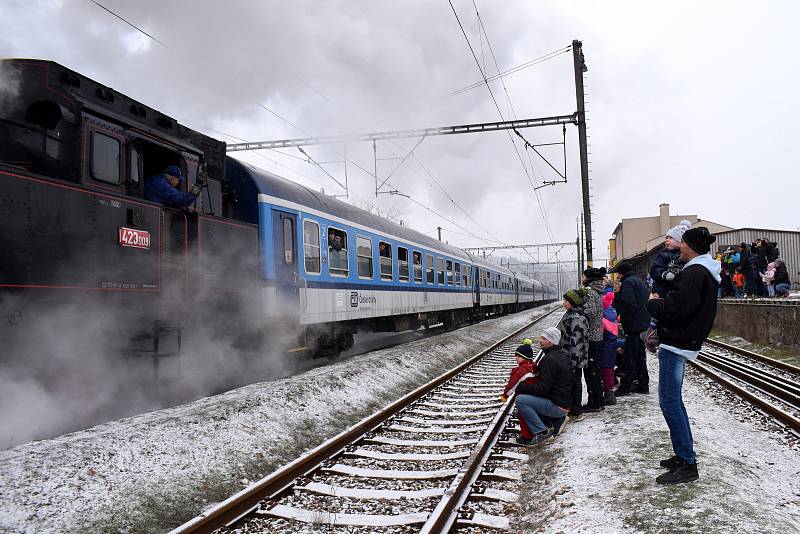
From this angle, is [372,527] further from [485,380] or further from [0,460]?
[485,380]

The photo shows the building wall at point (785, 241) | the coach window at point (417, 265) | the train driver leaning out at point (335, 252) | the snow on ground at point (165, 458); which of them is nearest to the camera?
the snow on ground at point (165, 458)

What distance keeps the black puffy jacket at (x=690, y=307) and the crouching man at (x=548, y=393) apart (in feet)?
6.19

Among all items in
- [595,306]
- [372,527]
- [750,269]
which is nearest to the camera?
[372,527]

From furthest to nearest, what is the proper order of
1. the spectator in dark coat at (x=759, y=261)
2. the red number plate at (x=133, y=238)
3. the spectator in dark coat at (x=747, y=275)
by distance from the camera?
the spectator in dark coat at (x=747, y=275), the spectator in dark coat at (x=759, y=261), the red number plate at (x=133, y=238)

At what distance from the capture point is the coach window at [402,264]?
14.9 m

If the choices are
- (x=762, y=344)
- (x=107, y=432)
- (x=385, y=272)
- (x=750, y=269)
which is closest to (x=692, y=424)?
(x=107, y=432)

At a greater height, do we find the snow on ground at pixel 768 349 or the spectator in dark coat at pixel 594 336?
the spectator in dark coat at pixel 594 336

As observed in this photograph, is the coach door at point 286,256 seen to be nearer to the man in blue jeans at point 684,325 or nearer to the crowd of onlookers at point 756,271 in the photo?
the man in blue jeans at point 684,325

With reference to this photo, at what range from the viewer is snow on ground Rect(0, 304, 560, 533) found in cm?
371

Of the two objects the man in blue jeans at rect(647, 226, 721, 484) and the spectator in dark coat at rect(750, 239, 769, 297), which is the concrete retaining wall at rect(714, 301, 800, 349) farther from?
the man in blue jeans at rect(647, 226, 721, 484)

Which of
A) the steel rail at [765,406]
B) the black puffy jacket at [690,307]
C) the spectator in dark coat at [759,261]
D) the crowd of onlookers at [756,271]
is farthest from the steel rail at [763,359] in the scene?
the black puffy jacket at [690,307]

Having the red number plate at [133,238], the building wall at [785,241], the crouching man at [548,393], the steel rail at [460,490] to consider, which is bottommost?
the steel rail at [460,490]

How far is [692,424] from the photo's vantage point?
230 inches

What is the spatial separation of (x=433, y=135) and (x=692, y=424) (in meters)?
10.7
